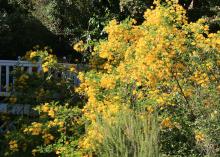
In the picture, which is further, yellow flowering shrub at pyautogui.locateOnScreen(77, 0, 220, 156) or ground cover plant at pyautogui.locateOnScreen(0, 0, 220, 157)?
yellow flowering shrub at pyautogui.locateOnScreen(77, 0, 220, 156)

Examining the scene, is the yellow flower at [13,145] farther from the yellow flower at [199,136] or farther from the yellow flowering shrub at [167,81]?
the yellow flower at [199,136]

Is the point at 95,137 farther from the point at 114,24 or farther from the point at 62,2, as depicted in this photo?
the point at 62,2

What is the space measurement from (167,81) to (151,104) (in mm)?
346

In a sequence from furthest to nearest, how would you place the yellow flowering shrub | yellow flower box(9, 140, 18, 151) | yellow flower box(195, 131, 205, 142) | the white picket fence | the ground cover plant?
the white picket fence → yellow flower box(9, 140, 18, 151) → the yellow flowering shrub → yellow flower box(195, 131, 205, 142) → the ground cover plant

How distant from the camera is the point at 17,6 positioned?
13.0 meters

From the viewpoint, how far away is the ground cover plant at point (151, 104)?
16.3ft

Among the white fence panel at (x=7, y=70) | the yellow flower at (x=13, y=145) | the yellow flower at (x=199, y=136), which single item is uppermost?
the white fence panel at (x=7, y=70)

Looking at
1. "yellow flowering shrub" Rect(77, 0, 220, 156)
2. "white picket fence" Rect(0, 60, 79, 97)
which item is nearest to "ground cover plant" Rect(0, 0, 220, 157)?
"yellow flowering shrub" Rect(77, 0, 220, 156)

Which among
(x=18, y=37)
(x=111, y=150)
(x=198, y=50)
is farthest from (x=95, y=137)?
(x=18, y=37)

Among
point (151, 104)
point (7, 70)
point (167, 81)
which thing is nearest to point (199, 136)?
point (151, 104)

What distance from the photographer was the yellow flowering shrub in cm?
544

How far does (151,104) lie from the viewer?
218 inches

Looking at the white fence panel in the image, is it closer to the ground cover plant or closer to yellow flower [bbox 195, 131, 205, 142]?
the ground cover plant

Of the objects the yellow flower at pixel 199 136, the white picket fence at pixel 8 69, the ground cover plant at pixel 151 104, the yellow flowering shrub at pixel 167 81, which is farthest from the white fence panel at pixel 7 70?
the yellow flower at pixel 199 136
